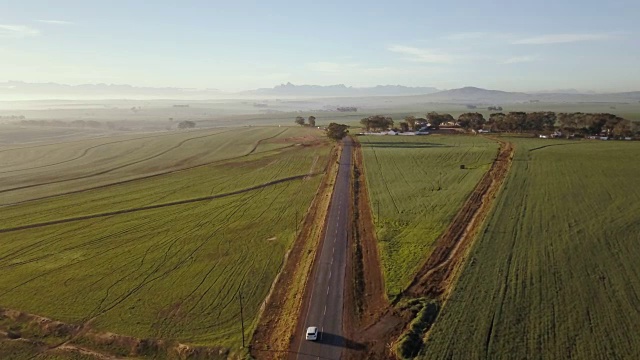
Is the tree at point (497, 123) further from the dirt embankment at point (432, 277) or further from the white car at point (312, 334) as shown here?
the white car at point (312, 334)

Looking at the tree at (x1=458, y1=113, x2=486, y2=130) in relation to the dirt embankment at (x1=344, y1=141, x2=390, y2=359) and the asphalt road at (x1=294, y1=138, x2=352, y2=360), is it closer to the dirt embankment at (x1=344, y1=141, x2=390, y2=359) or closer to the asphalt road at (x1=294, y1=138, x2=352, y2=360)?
the dirt embankment at (x1=344, y1=141, x2=390, y2=359)

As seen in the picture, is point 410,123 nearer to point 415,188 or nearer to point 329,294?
point 415,188

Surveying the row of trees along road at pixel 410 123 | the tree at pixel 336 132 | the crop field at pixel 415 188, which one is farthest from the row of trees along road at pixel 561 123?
the tree at pixel 336 132

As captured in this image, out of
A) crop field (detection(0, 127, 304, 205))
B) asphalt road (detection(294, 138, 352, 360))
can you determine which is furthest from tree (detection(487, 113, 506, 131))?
asphalt road (detection(294, 138, 352, 360))

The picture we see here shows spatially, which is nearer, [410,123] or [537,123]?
[537,123]

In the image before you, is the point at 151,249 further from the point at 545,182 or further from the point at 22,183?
the point at 545,182

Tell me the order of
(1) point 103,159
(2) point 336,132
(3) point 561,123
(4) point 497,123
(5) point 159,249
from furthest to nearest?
(4) point 497,123 < (3) point 561,123 < (2) point 336,132 < (1) point 103,159 < (5) point 159,249

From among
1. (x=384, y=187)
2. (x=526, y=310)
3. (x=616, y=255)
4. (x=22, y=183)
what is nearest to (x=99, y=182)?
(x=22, y=183)

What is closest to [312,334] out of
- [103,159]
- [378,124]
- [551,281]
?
[551,281]
